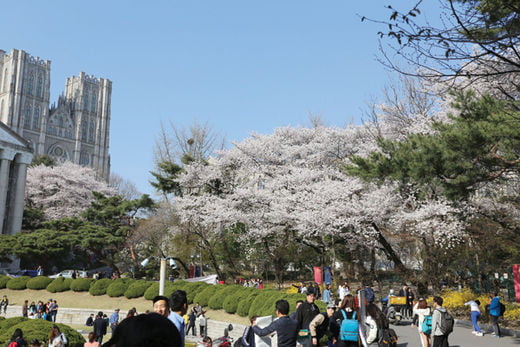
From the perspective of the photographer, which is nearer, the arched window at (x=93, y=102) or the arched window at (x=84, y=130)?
the arched window at (x=84, y=130)

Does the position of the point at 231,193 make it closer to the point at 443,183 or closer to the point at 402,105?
the point at 402,105

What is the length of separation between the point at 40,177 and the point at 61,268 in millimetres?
18076

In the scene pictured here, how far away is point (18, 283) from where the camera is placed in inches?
1199

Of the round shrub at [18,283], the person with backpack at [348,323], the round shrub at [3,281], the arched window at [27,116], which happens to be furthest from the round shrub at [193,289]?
the arched window at [27,116]

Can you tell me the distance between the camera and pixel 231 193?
38125 millimetres

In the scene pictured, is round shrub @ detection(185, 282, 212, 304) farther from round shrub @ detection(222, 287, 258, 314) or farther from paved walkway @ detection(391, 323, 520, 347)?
paved walkway @ detection(391, 323, 520, 347)

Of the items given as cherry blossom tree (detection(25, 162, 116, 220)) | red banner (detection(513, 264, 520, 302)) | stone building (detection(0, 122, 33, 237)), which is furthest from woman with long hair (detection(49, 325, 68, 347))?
cherry blossom tree (detection(25, 162, 116, 220))

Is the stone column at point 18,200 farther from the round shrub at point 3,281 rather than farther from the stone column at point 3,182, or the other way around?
the round shrub at point 3,281

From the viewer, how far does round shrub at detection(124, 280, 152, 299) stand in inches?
1088

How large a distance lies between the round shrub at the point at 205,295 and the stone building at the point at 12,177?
1226 inches

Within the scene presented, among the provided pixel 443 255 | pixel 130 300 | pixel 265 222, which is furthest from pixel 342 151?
pixel 130 300

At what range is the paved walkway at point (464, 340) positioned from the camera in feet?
42.4

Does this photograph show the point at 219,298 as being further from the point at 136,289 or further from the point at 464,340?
the point at 464,340

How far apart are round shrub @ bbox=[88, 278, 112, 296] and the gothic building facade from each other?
7774 cm
